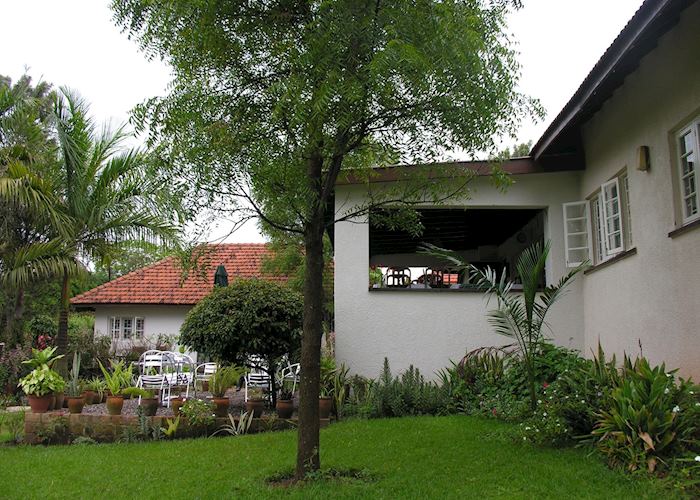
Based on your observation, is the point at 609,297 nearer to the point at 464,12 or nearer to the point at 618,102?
the point at 618,102

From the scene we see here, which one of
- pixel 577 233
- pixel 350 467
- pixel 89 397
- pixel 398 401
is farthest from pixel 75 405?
pixel 577 233

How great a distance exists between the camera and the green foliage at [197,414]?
329 inches

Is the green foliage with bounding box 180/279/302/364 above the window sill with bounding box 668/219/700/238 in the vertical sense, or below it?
below

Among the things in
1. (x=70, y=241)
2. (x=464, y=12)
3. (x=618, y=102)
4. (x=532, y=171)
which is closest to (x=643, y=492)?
(x=464, y=12)

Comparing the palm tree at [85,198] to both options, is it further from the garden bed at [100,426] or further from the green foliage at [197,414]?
the green foliage at [197,414]

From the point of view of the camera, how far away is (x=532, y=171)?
10.1 m

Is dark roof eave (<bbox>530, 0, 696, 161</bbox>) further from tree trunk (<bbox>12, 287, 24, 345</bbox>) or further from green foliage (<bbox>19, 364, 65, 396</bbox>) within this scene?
tree trunk (<bbox>12, 287, 24, 345</bbox>)

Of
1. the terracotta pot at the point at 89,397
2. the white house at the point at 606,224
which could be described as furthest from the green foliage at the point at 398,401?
the terracotta pot at the point at 89,397

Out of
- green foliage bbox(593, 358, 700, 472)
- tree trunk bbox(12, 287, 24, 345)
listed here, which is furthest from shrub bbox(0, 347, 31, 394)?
green foliage bbox(593, 358, 700, 472)

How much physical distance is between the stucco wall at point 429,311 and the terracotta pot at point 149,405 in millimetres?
2944

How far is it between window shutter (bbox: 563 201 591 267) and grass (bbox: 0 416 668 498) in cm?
329

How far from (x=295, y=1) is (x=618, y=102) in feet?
16.3

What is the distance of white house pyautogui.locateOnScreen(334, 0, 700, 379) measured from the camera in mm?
6547

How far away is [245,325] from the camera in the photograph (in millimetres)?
9172
